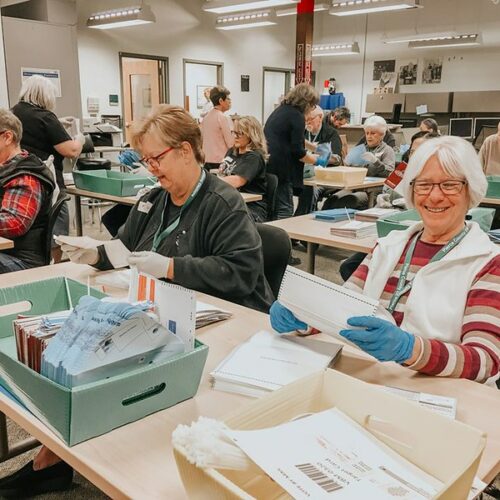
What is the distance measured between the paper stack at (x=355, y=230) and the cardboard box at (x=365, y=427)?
1.96m

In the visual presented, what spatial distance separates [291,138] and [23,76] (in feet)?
11.3

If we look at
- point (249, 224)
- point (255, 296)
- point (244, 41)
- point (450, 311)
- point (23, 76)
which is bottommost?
point (255, 296)

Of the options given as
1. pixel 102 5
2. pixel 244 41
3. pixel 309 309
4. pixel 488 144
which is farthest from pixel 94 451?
pixel 244 41

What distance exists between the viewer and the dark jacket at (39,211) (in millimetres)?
2477

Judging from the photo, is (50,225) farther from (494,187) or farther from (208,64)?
(208,64)

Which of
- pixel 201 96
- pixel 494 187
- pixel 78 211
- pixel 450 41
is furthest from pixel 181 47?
pixel 494 187

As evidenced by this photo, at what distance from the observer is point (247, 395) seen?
3.80 ft

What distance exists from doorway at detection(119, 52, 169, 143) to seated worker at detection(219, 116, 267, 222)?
561 centimetres

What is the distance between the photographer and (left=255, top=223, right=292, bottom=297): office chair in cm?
200

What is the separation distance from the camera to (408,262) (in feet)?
4.95

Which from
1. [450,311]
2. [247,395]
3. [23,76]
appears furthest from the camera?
[23,76]

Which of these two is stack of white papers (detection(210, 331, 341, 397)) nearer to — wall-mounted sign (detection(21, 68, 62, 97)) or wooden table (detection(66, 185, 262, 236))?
wooden table (detection(66, 185, 262, 236))

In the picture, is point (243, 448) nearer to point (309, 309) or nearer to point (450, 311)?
point (309, 309)

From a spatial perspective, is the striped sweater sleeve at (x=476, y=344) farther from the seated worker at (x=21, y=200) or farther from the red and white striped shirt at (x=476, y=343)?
the seated worker at (x=21, y=200)
